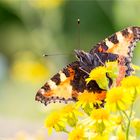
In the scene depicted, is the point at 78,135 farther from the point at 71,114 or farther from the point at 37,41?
the point at 37,41

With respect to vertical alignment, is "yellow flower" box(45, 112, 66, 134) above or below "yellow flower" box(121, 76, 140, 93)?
below

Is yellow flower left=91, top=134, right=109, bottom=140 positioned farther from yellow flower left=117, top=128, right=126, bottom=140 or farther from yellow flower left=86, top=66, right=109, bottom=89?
yellow flower left=86, top=66, right=109, bottom=89

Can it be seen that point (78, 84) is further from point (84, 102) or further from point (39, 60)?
point (39, 60)

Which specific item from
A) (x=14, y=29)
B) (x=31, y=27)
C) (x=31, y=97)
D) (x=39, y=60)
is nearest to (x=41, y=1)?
(x=31, y=27)

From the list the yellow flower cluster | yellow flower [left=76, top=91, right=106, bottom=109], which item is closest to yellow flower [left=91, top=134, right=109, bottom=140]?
the yellow flower cluster

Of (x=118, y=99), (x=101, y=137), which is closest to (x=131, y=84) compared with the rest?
(x=118, y=99)

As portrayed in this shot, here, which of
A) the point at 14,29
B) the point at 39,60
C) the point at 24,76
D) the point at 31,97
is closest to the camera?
the point at 31,97
